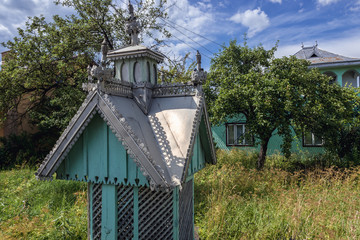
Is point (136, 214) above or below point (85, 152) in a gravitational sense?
below

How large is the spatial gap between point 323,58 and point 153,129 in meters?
19.7

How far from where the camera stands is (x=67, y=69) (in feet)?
39.3

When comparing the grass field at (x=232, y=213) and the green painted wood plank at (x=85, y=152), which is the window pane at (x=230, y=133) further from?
the green painted wood plank at (x=85, y=152)

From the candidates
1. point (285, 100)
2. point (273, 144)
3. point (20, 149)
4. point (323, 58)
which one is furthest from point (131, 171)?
point (323, 58)

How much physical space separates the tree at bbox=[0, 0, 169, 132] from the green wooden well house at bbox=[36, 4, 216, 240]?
908cm

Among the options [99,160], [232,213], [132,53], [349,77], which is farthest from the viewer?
[349,77]

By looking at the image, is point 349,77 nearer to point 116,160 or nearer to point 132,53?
point 132,53

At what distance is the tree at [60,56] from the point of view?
465 inches

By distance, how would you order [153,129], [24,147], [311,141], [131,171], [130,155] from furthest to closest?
[311,141]
[24,147]
[153,129]
[131,171]
[130,155]

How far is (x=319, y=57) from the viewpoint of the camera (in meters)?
19.4

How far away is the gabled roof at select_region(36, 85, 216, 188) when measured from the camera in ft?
9.66

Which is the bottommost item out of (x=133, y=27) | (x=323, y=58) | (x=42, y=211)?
(x=42, y=211)

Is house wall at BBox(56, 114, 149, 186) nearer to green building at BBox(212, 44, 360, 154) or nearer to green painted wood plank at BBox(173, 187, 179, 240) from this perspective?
green painted wood plank at BBox(173, 187, 179, 240)

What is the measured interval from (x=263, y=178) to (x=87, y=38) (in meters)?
11.6
